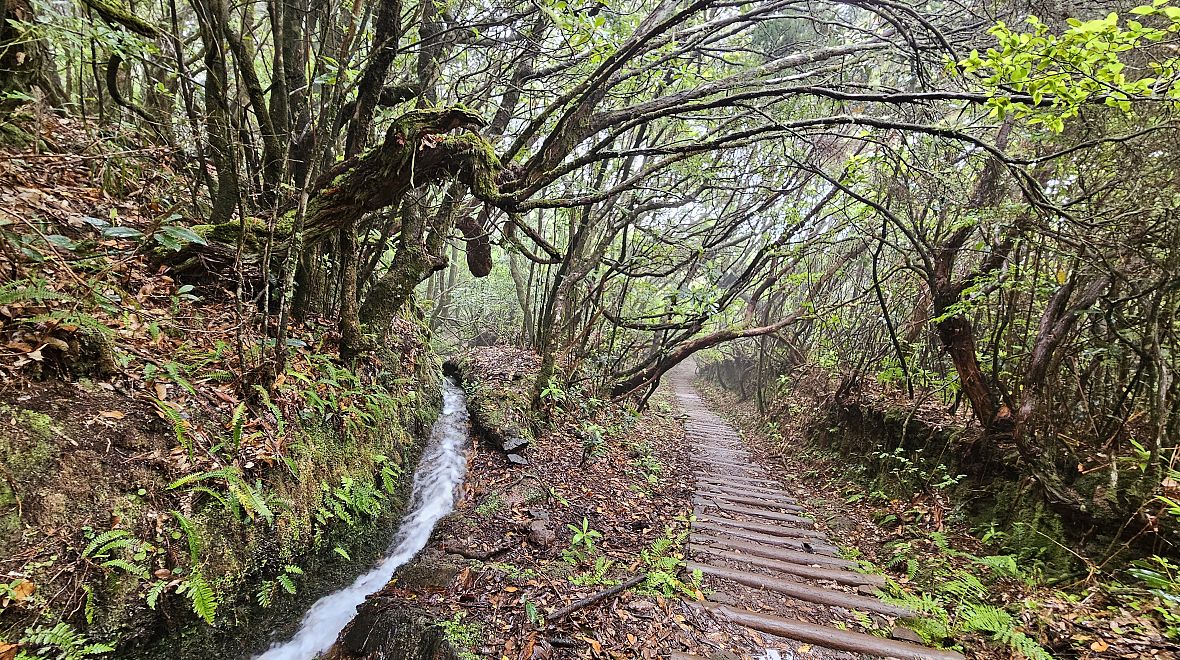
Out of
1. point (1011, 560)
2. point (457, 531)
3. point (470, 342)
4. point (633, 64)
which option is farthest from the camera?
point (470, 342)

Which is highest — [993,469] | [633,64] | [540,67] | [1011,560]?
[540,67]

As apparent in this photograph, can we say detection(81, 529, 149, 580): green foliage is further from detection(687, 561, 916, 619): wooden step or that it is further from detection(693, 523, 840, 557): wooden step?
detection(693, 523, 840, 557): wooden step

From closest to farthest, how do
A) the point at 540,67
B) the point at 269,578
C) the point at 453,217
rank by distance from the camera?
1. the point at 269,578
2. the point at 453,217
3. the point at 540,67

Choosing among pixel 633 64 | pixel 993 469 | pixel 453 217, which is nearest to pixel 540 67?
pixel 633 64

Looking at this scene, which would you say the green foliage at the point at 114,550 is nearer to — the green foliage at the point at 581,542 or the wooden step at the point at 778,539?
the green foliage at the point at 581,542

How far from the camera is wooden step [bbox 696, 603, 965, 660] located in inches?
138

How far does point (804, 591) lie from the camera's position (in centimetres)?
435

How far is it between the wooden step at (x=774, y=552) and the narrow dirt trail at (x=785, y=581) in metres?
0.01

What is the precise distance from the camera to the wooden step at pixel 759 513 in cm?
639

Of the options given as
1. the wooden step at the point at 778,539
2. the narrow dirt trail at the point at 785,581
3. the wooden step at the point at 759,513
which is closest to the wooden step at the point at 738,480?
the narrow dirt trail at the point at 785,581

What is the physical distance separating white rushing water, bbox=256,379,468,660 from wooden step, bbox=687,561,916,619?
334 centimetres

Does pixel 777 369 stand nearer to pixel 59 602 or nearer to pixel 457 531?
pixel 457 531

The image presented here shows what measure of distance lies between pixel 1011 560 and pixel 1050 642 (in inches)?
42.7

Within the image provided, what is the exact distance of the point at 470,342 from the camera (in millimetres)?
20016
